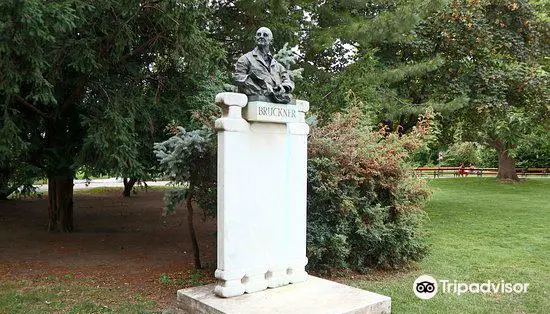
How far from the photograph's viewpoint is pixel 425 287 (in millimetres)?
6781

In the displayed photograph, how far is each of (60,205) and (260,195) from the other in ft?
25.6

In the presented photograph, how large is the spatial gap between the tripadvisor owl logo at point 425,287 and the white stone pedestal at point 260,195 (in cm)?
165

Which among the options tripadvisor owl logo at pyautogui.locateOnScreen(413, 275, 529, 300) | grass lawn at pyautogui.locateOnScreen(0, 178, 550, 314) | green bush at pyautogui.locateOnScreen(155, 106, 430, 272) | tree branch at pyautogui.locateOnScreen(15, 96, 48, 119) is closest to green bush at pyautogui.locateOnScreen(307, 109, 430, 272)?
green bush at pyautogui.locateOnScreen(155, 106, 430, 272)

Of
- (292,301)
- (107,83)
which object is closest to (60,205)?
(107,83)

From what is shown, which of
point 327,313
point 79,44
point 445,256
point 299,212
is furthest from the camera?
point 445,256

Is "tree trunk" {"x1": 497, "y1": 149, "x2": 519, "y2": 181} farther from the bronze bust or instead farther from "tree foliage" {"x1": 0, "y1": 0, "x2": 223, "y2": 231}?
the bronze bust

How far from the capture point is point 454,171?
36594 mm

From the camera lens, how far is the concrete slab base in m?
5.16

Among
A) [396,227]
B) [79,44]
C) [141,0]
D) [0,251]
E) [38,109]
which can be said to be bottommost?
[0,251]

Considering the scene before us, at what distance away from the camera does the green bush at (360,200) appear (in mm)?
7395

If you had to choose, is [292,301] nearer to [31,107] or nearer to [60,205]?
[31,107]

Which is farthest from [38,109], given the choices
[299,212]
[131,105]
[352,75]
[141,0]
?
[352,75]

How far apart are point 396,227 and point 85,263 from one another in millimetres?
5536

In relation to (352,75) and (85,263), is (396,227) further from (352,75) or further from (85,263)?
(85,263)
